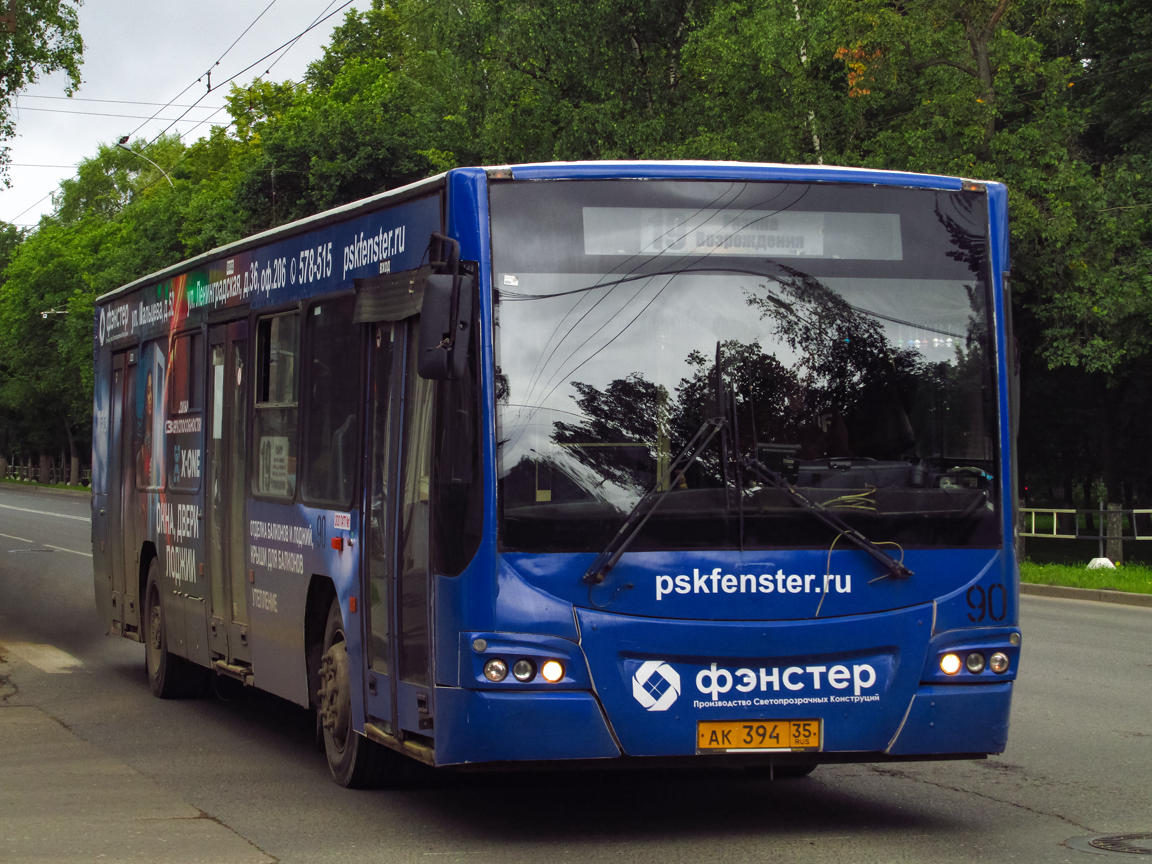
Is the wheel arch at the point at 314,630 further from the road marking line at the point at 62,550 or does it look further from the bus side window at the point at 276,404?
the road marking line at the point at 62,550

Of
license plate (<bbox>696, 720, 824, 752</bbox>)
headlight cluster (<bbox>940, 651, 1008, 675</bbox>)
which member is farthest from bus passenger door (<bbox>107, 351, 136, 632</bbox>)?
headlight cluster (<bbox>940, 651, 1008, 675</bbox>)

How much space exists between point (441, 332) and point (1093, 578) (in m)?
17.2

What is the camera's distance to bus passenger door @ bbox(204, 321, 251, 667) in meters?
9.65

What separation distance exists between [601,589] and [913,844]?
1.68 metres

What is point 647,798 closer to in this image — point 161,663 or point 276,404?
point 276,404

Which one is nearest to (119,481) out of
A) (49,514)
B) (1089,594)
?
(1089,594)

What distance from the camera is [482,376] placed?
6.43 meters

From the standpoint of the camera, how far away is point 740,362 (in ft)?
21.6

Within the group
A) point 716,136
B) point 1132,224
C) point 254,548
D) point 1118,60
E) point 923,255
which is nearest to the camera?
point 923,255

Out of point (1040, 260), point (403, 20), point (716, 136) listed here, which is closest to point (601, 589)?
point (1040, 260)

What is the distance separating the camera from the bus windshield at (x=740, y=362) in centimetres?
643

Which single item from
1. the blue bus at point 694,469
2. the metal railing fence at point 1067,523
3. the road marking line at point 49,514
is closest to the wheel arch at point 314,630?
the blue bus at point 694,469

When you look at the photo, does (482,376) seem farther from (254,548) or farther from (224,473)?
(224,473)

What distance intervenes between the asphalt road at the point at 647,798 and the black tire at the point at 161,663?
12 cm
